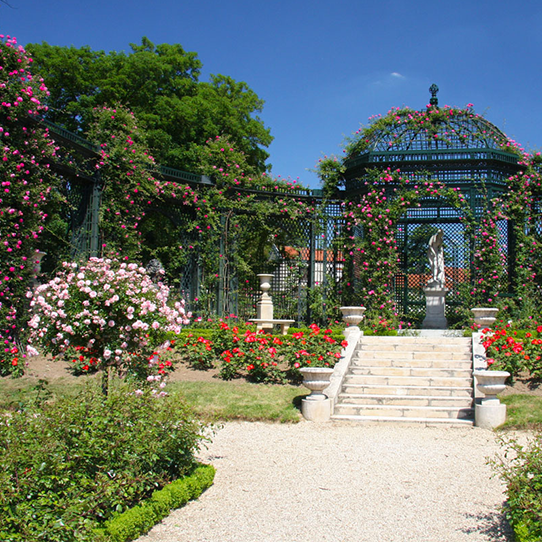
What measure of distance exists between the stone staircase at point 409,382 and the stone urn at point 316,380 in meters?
0.40

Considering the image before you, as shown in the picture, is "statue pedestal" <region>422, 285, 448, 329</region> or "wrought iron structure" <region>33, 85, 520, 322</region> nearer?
"statue pedestal" <region>422, 285, 448, 329</region>

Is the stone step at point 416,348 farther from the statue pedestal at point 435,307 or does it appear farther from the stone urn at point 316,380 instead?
the statue pedestal at point 435,307

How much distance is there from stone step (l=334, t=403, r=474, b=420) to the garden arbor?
Answer: 19.1 feet

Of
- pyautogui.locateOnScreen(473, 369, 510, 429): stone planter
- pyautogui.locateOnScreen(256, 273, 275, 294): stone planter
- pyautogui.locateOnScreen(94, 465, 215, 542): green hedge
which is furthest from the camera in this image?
pyautogui.locateOnScreen(256, 273, 275, 294): stone planter

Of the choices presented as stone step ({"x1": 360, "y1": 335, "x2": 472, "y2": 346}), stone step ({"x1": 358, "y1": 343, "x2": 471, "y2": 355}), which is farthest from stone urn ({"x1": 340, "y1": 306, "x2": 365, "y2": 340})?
stone step ({"x1": 358, "y1": 343, "x2": 471, "y2": 355})

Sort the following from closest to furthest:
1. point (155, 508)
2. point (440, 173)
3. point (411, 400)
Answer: point (155, 508) < point (411, 400) < point (440, 173)

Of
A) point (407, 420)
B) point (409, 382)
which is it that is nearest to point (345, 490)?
point (407, 420)

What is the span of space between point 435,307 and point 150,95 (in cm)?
1216

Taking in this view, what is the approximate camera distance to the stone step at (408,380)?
331 inches

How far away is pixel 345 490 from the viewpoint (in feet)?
15.3

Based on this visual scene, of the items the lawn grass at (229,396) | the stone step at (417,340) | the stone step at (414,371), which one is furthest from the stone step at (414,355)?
the lawn grass at (229,396)

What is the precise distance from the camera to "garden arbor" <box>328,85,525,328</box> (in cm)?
1352

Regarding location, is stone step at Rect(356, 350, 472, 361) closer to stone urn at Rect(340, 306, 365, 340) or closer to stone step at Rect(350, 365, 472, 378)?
stone step at Rect(350, 365, 472, 378)

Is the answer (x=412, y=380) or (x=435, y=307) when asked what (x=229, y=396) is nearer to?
(x=412, y=380)
